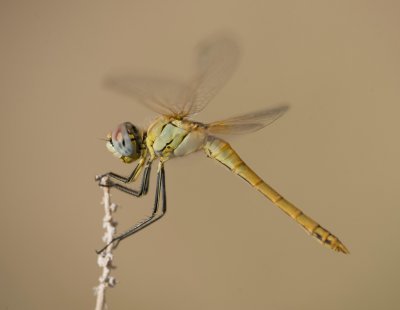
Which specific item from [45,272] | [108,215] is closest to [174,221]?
[45,272]

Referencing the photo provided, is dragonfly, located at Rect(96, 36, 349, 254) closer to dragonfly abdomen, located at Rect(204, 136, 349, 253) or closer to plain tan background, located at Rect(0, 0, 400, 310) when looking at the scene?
dragonfly abdomen, located at Rect(204, 136, 349, 253)

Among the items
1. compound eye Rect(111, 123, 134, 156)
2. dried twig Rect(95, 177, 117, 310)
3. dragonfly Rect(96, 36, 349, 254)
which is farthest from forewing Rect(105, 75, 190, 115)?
dried twig Rect(95, 177, 117, 310)

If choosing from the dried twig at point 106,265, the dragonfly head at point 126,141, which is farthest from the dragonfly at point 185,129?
the dried twig at point 106,265

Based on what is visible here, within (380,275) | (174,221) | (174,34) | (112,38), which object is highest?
(112,38)

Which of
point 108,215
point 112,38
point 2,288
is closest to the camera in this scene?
point 108,215

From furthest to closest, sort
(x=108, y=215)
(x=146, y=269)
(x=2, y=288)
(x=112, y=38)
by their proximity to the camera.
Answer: (x=112, y=38) → (x=146, y=269) → (x=2, y=288) → (x=108, y=215)

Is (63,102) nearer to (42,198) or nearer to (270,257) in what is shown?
(42,198)
